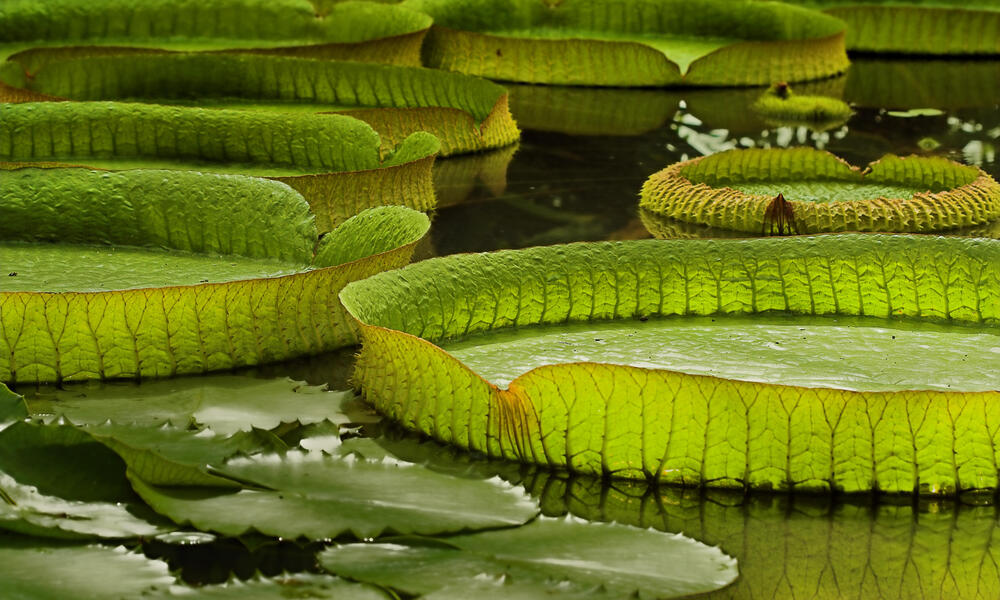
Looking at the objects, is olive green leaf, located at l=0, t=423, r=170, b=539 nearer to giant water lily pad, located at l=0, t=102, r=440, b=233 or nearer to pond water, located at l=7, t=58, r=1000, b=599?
pond water, located at l=7, t=58, r=1000, b=599

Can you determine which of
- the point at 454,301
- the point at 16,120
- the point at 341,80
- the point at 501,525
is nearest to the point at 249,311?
the point at 454,301

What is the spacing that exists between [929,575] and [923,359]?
655mm

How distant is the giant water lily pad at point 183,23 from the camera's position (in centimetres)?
686

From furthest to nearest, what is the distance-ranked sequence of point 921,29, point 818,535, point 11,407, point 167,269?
point 921,29 < point 167,269 < point 11,407 < point 818,535

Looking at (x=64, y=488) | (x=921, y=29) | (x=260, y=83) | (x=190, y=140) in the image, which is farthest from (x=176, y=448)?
(x=921, y=29)

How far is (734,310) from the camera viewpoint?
2.75 m

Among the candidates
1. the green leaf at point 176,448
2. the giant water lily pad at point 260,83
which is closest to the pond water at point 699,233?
the green leaf at point 176,448

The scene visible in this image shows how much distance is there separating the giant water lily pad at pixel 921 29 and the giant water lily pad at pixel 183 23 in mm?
2682

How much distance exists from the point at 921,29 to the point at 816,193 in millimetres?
3812

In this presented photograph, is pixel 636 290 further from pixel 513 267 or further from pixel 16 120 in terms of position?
pixel 16 120

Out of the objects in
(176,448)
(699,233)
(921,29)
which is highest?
(921,29)

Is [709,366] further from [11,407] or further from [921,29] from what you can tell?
[921,29]

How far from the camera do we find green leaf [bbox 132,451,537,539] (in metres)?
1.88

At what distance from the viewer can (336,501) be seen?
193cm
